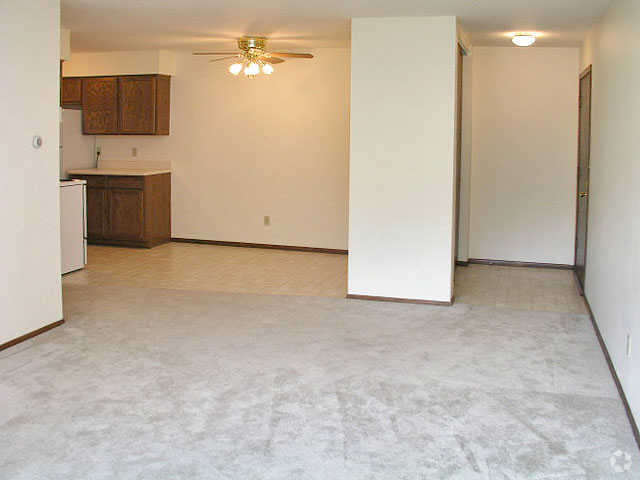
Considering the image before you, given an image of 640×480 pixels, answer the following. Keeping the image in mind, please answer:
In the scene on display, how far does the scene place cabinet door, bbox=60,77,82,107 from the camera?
345 inches

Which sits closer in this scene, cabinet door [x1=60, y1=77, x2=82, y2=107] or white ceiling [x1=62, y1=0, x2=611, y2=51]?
white ceiling [x1=62, y1=0, x2=611, y2=51]

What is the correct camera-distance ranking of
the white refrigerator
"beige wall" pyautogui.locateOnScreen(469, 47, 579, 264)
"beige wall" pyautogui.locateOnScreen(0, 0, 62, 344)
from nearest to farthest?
"beige wall" pyautogui.locateOnScreen(0, 0, 62, 344), the white refrigerator, "beige wall" pyautogui.locateOnScreen(469, 47, 579, 264)

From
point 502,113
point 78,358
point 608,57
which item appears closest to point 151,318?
point 78,358

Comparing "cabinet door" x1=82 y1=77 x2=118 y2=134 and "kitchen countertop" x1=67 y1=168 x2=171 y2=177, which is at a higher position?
"cabinet door" x1=82 y1=77 x2=118 y2=134

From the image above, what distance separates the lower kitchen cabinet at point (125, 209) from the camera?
8383 millimetres

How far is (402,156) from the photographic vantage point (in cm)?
576

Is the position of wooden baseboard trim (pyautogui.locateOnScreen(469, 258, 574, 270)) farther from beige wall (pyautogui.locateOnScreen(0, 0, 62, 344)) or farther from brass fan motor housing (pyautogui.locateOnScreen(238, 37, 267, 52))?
beige wall (pyautogui.locateOnScreen(0, 0, 62, 344))

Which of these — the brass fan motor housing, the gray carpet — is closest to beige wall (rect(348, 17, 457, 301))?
the gray carpet

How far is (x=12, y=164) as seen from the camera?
14.5ft

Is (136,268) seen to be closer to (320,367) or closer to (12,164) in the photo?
(12,164)

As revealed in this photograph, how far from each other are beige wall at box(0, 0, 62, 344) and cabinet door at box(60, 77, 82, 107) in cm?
Answer: 426

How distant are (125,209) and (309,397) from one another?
17.7 ft

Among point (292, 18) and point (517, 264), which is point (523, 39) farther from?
point (517, 264)

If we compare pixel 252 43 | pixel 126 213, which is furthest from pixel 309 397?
pixel 126 213
